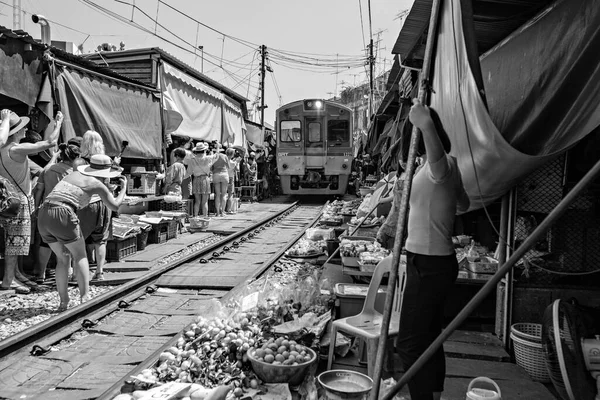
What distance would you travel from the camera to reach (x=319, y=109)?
17984 mm

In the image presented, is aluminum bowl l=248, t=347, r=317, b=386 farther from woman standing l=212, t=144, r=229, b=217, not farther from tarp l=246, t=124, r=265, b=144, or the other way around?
tarp l=246, t=124, r=265, b=144

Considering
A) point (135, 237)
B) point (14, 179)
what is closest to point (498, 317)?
point (14, 179)

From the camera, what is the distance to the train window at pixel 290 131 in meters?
18.1

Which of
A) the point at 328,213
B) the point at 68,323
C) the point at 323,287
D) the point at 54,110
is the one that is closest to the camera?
the point at 68,323

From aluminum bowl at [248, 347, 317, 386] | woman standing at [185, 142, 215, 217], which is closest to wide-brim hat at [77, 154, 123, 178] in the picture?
aluminum bowl at [248, 347, 317, 386]

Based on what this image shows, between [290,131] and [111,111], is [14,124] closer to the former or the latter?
[111,111]

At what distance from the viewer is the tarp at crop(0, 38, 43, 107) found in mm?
6579

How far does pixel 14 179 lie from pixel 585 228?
20.2 feet

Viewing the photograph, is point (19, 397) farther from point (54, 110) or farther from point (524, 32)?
point (54, 110)

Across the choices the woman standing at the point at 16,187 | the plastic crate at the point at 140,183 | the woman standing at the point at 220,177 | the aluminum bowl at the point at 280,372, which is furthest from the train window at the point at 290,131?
the aluminum bowl at the point at 280,372

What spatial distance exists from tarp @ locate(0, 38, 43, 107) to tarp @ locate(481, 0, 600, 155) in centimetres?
626

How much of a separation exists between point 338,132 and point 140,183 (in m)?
9.43

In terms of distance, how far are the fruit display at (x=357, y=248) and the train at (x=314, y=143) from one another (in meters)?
11.5

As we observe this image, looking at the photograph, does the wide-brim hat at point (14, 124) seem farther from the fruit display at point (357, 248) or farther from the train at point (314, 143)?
the train at point (314, 143)
